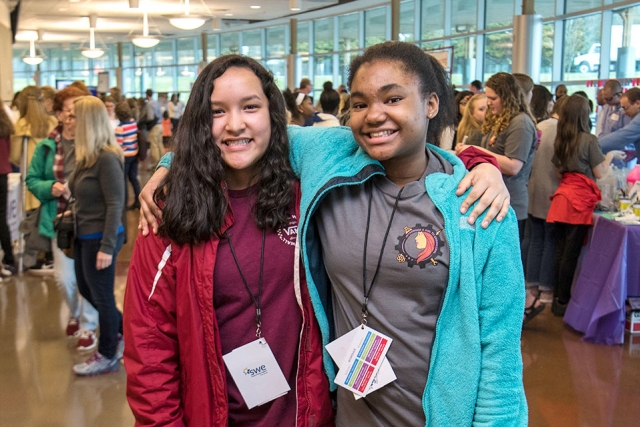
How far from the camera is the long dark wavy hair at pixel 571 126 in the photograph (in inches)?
183

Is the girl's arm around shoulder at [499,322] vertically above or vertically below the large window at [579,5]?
below

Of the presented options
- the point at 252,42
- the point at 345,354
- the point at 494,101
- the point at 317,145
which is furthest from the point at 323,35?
the point at 345,354

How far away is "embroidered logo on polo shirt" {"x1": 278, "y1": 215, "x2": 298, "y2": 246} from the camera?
5.16 feet

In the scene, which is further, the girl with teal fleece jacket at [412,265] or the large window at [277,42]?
the large window at [277,42]

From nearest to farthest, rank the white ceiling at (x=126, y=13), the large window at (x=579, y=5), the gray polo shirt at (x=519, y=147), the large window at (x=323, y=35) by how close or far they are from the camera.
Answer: the gray polo shirt at (x=519, y=147)
the large window at (x=579, y=5)
the white ceiling at (x=126, y=13)
the large window at (x=323, y=35)

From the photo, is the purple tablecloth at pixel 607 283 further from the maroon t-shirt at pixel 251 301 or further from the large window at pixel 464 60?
the large window at pixel 464 60

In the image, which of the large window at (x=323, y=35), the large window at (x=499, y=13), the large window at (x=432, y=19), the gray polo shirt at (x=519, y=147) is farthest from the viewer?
the large window at (x=323, y=35)

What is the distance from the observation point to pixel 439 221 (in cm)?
139

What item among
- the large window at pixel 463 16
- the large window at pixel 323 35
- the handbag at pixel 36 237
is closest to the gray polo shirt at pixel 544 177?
the handbag at pixel 36 237

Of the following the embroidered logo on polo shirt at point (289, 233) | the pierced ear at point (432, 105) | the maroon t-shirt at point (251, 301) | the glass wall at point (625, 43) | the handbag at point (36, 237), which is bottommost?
the handbag at point (36, 237)

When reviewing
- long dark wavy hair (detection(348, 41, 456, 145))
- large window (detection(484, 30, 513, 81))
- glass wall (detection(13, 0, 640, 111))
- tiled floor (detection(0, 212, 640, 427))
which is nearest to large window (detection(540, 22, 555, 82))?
glass wall (detection(13, 0, 640, 111))

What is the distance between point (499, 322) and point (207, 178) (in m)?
0.70

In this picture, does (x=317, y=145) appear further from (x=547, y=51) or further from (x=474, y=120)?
(x=547, y=51)

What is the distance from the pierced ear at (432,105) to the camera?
147cm
